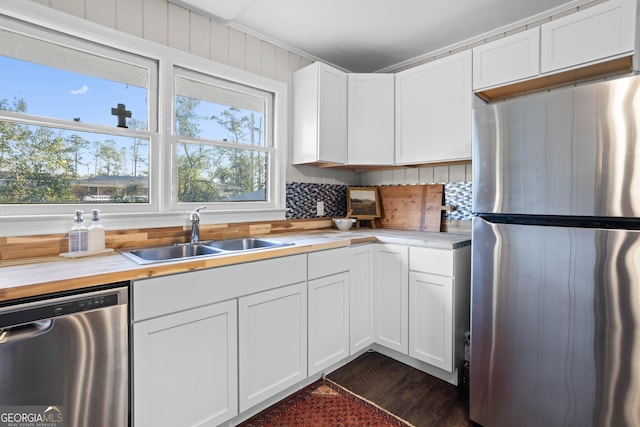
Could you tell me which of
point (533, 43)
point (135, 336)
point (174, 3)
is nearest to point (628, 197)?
point (533, 43)

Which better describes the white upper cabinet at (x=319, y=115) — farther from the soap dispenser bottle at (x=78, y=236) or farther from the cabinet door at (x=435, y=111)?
the soap dispenser bottle at (x=78, y=236)

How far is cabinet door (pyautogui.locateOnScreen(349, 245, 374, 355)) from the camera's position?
2227mm

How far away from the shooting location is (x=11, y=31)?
156 cm

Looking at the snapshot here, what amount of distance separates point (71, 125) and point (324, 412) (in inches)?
80.8

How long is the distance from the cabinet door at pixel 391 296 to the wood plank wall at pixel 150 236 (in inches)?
29.8

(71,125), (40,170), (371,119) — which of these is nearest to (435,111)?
(371,119)

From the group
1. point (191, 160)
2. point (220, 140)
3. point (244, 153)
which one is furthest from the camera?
point (244, 153)

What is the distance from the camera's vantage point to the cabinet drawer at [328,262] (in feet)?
6.42

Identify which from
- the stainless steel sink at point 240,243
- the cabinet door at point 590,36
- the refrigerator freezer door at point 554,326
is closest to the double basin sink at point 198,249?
the stainless steel sink at point 240,243

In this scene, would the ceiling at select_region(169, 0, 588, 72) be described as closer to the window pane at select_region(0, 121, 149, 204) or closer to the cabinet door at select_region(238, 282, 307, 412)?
the window pane at select_region(0, 121, 149, 204)

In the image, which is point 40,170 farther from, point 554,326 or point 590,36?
point 590,36

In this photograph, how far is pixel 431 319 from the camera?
6.81 ft

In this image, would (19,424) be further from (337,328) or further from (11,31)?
(11,31)

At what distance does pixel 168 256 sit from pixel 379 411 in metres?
1.49
